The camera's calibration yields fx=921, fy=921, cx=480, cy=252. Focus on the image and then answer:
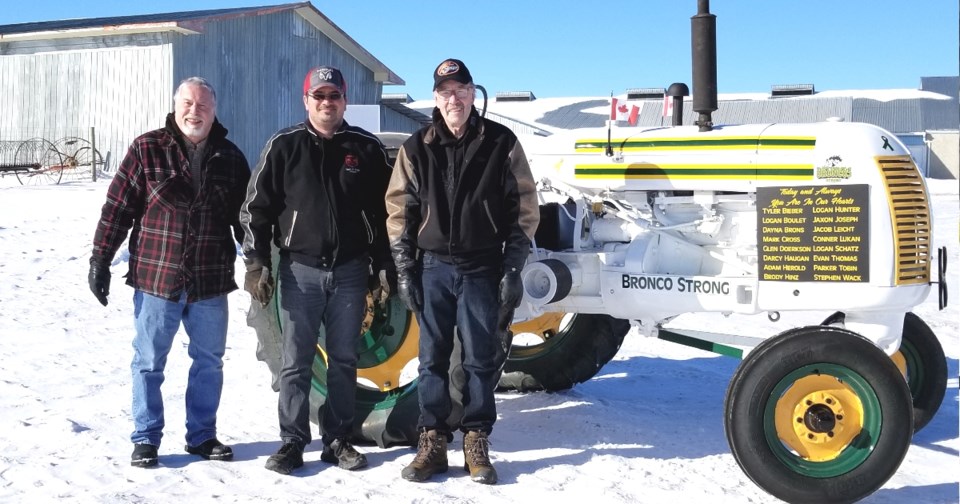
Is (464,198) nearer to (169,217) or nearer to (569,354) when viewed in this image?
(169,217)

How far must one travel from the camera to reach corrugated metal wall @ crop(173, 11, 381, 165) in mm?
18172

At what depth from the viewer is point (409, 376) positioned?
17.8 feet

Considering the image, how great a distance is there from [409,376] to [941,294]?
2.86m

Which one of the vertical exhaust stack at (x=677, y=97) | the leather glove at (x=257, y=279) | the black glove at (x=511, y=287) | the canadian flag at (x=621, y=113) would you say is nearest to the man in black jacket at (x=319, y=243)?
the leather glove at (x=257, y=279)

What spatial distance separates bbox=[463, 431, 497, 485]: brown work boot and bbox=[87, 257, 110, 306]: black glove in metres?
1.70

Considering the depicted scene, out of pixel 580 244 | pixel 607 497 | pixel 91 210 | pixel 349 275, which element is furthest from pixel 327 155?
pixel 91 210

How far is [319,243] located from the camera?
12.8 feet

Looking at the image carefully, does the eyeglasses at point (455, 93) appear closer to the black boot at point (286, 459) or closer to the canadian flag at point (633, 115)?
the canadian flag at point (633, 115)

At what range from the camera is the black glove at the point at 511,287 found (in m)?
3.90

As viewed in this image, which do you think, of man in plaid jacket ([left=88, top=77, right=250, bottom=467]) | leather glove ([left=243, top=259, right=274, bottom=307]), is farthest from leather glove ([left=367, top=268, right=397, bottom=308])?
man in plaid jacket ([left=88, top=77, right=250, bottom=467])

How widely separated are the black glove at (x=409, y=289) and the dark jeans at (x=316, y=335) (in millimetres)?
224

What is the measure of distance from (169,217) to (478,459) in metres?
1.71

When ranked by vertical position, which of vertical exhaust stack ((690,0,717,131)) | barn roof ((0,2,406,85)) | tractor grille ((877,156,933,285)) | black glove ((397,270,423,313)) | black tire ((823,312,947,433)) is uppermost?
barn roof ((0,2,406,85))

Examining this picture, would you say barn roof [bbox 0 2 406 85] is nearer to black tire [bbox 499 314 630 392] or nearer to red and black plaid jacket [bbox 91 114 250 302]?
black tire [bbox 499 314 630 392]
